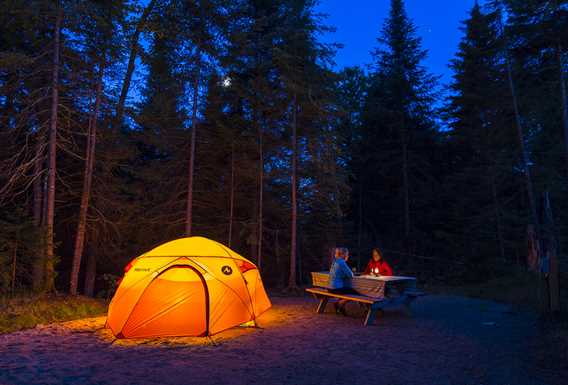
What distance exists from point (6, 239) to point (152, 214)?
5.09 meters

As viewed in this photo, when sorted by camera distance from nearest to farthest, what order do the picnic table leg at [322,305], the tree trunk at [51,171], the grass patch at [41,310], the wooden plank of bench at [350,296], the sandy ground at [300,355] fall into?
1. the sandy ground at [300,355]
2. the grass patch at [41,310]
3. the wooden plank of bench at [350,296]
4. the picnic table leg at [322,305]
5. the tree trunk at [51,171]

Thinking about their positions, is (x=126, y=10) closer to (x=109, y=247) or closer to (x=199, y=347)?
(x=109, y=247)

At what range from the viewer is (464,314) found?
9.88 m

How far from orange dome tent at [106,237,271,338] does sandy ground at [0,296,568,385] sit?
356 millimetres

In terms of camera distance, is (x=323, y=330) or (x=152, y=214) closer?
(x=323, y=330)

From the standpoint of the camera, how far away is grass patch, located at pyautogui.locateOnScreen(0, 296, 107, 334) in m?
8.13

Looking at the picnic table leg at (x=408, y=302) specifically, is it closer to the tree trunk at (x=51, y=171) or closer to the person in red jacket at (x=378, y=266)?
the person in red jacket at (x=378, y=266)

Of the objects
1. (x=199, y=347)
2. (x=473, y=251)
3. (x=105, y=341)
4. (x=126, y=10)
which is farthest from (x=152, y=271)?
(x=473, y=251)

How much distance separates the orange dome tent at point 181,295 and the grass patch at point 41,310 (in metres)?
1.90

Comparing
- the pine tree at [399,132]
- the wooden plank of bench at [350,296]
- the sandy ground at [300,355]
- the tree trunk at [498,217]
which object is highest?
the pine tree at [399,132]

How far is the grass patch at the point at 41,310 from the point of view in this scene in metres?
8.13

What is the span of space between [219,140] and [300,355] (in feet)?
35.8

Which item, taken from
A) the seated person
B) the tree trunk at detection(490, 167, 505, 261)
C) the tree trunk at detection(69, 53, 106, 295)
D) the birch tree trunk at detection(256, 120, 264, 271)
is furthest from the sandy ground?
the tree trunk at detection(490, 167, 505, 261)

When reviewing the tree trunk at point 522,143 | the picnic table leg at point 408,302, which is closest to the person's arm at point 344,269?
the picnic table leg at point 408,302
